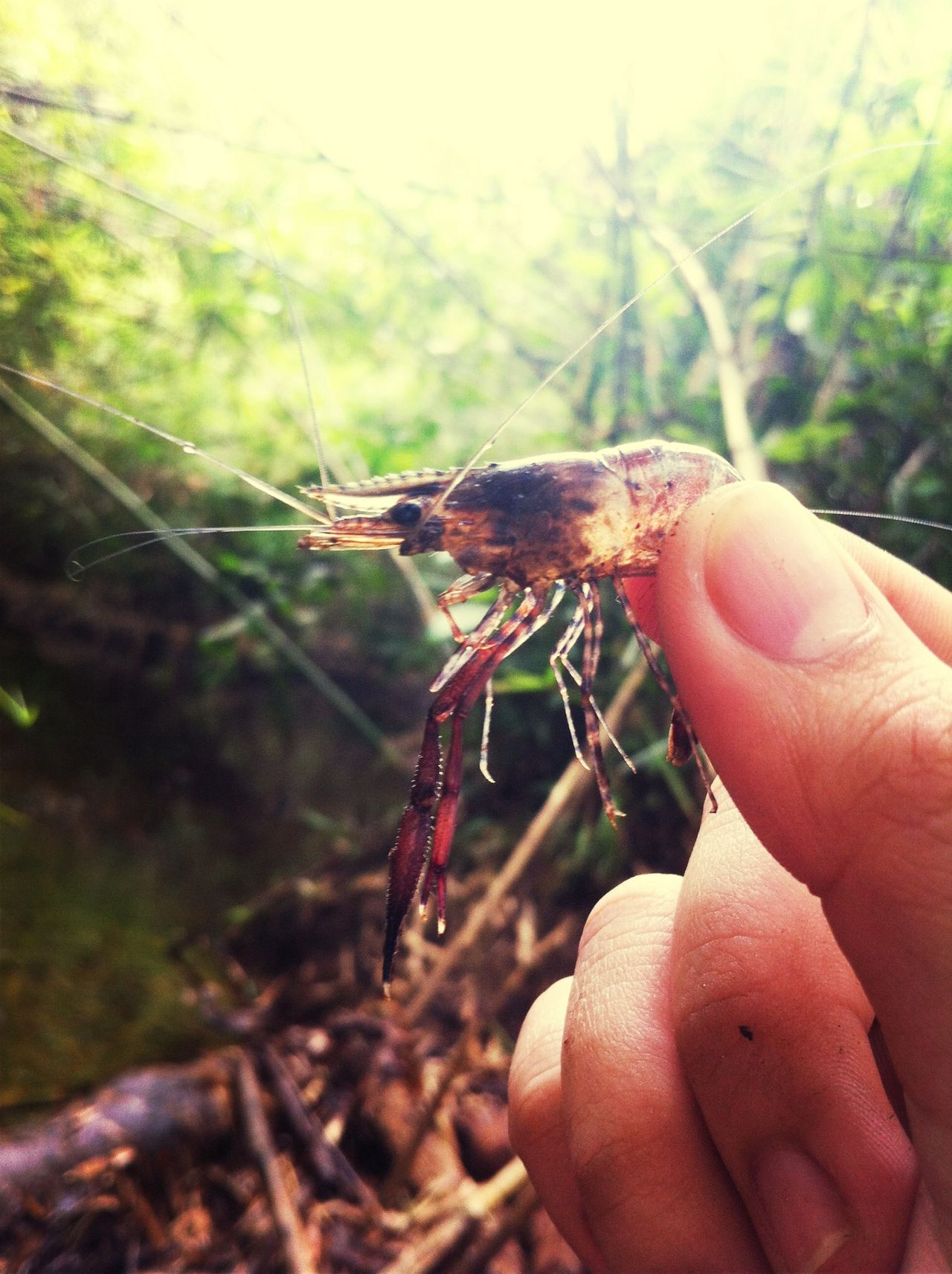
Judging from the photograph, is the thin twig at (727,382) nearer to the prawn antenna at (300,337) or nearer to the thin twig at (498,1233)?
the prawn antenna at (300,337)

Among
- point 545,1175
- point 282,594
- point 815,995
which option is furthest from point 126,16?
point 545,1175

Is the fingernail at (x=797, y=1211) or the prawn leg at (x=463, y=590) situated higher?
the prawn leg at (x=463, y=590)

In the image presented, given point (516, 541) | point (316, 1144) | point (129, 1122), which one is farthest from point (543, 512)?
point (129, 1122)

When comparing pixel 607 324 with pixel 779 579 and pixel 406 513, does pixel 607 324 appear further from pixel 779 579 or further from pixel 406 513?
pixel 406 513

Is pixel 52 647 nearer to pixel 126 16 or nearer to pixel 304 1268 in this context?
pixel 126 16

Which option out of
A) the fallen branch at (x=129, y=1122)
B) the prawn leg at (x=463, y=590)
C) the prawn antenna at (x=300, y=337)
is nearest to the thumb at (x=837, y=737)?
the prawn leg at (x=463, y=590)

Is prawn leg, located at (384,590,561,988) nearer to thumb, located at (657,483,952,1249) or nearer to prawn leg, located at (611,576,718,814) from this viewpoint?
prawn leg, located at (611,576,718,814)
